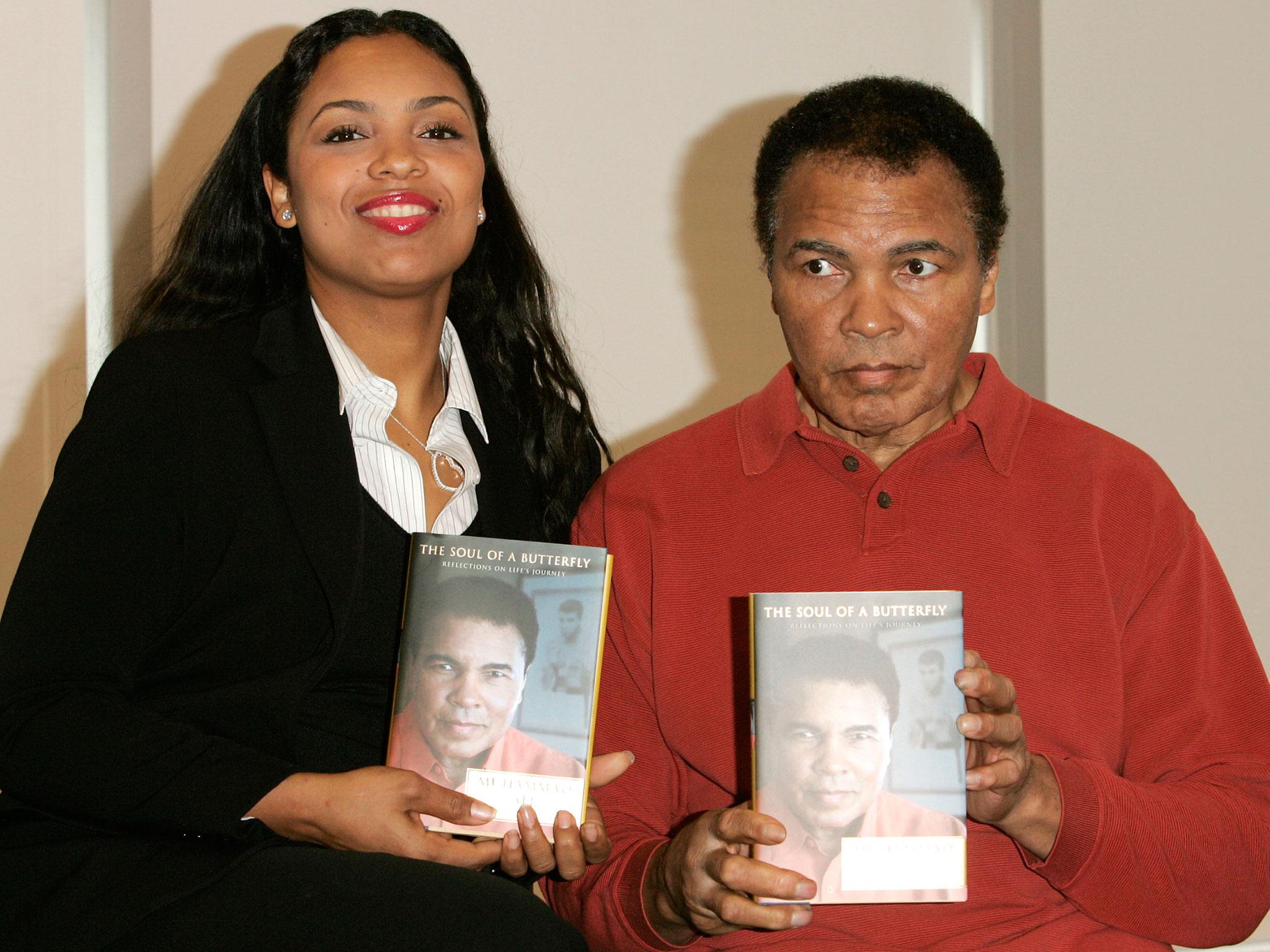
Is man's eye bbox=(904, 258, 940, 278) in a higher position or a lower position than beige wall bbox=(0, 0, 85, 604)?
lower

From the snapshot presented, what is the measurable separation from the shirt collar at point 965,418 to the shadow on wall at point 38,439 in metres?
1.93

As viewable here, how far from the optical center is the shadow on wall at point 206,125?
3287 millimetres

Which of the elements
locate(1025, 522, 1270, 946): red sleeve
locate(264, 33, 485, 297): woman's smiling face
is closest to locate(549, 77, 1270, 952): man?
locate(1025, 522, 1270, 946): red sleeve

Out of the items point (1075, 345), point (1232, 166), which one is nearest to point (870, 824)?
point (1075, 345)

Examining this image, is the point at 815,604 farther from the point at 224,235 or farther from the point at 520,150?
the point at 520,150

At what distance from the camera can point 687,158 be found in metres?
3.68

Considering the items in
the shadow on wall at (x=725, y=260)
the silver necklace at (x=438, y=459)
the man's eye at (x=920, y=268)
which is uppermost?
the shadow on wall at (x=725, y=260)

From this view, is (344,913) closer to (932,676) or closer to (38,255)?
(932,676)

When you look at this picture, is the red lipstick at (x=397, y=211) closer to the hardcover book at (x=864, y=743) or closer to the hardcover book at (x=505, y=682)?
the hardcover book at (x=505, y=682)

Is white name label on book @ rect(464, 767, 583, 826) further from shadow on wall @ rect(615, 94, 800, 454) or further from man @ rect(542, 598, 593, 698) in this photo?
shadow on wall @ rect(615, 94, 800, 454)

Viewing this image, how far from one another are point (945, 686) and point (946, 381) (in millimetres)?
487

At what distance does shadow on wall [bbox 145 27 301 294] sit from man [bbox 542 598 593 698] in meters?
2.08

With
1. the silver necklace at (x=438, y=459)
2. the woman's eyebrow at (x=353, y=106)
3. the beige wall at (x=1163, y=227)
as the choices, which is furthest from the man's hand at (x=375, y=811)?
the beige wall at (x=1163, y=227)

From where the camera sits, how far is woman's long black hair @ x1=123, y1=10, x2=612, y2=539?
6.93ft
